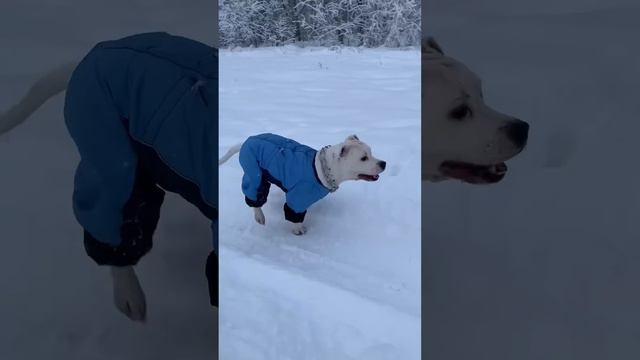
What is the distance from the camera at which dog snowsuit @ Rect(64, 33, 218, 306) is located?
2090 mm

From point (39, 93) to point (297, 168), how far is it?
1.02 metres

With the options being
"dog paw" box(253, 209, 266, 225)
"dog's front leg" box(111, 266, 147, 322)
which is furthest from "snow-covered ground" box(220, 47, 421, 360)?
"dog's front leg" box(111, 266, 147, 322)

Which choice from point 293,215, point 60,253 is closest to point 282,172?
point 293,215

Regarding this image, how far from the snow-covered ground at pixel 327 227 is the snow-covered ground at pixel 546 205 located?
0.12 m

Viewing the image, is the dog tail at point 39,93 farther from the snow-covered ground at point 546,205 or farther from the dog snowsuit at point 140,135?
the snow-covered ground at point 546,205

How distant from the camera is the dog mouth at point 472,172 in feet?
6.76

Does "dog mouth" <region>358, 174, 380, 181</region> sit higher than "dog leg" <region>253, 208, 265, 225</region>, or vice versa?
"dog mouth" <region>358, 174, 380, 181</region>

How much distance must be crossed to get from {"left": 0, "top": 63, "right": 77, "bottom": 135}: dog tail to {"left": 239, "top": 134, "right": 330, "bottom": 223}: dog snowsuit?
0.72 m

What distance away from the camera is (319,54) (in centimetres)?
209

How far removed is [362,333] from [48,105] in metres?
1.44

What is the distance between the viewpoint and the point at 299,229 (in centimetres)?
212

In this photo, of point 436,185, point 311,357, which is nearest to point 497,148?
point 436,185

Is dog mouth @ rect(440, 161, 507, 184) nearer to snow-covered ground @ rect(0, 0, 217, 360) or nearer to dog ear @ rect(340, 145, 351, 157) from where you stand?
dog ear @ rect(340, 145, 351, 157)

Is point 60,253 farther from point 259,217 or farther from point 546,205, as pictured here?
point 546,205
